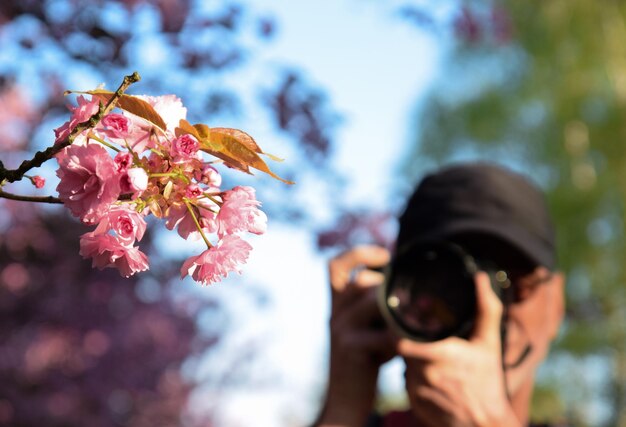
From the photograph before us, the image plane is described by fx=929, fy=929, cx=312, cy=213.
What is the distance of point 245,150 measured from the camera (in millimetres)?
731

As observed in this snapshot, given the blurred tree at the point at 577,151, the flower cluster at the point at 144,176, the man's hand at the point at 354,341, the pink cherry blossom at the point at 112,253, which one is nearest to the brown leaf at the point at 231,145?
the flower cluster at the point at 144,176

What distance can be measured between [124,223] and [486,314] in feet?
3.33

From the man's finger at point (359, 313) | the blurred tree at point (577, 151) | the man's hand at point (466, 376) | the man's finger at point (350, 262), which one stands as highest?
the blurred tree at point (577, 151)

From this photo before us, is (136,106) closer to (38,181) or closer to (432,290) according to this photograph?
(38,181)

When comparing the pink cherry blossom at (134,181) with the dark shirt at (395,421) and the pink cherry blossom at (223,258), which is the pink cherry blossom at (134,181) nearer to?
the pink cherry blossom at (223,258)

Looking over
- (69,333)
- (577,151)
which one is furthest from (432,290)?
(577,151)

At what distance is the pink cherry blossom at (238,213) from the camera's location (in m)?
0.80

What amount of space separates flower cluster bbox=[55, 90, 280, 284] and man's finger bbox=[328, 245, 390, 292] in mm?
1133

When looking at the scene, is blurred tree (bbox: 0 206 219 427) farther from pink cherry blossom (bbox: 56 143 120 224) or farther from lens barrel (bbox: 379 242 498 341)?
pink cherry blossom (bbox: 56 143 120 224)

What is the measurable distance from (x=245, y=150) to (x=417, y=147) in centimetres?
1334

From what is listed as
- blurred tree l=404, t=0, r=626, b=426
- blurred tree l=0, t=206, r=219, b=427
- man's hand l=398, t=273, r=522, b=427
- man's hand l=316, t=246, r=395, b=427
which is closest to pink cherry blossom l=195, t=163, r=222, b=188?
man's hand l=398, t=273, r=522, b=427

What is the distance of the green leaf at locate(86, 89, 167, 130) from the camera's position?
28.6 inches

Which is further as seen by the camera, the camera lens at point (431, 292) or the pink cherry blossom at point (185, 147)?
the camera lens at point (431, 292)

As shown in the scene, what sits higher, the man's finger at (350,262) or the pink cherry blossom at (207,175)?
the man's finger at (350,262)
